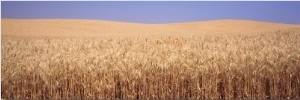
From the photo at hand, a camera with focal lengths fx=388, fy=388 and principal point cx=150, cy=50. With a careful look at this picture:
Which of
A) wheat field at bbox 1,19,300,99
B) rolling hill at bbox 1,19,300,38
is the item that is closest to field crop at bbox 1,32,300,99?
wheat field at bbox 1,19,300,99

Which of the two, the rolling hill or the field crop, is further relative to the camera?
the rolling hill

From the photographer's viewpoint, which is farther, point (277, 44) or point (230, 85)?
point (277, 44)

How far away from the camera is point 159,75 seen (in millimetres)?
5535

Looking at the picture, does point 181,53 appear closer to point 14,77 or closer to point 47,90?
point 47,90

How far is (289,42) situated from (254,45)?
56 centimetres

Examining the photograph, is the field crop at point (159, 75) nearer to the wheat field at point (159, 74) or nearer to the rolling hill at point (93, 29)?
the wheat field at point (159, 74)

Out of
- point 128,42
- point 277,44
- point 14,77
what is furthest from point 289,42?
point 14,77

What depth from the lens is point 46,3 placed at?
20.1ft

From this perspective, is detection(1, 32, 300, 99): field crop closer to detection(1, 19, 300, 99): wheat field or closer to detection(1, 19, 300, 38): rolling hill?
detection(1, 19, 300, 99): wheat field

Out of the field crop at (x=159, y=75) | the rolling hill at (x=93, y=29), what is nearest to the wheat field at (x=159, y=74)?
the field crop at (x=159, y=75)

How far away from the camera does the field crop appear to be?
17.7ft

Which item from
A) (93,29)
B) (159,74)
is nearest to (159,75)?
(159,74)

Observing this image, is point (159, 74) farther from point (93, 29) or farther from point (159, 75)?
point (93, 29)

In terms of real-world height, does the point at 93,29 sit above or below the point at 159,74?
above
